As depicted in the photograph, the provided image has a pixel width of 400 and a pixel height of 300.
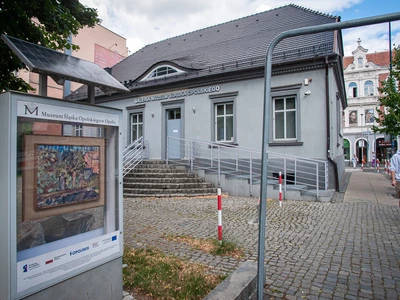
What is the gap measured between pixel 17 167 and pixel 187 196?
346 inches

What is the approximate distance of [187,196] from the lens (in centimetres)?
1084

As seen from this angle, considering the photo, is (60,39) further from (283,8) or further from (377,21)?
(283,8)

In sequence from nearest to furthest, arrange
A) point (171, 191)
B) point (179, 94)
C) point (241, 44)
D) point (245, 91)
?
point (171, 191) → point (245, 91) → point (179, 94) → point (241, 44)

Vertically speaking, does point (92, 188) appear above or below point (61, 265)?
above

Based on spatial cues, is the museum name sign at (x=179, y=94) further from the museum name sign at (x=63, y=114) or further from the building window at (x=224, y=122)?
the museum name sign at (x=63, y=114)

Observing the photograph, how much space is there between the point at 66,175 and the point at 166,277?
1732mm

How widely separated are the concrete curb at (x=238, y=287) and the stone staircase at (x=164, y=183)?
7670mm

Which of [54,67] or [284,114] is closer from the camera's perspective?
[54,67]

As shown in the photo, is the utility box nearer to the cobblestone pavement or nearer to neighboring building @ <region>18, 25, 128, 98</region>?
the cobblestone pavement

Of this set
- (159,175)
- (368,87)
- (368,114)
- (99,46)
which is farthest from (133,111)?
(368,87)

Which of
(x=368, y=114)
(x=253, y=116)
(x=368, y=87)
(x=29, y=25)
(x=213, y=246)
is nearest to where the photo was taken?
(x=213, y=246)

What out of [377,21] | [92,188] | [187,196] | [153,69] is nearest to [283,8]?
[153,69]

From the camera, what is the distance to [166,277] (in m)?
3.48

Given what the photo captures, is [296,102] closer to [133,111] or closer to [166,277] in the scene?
[133,111]
